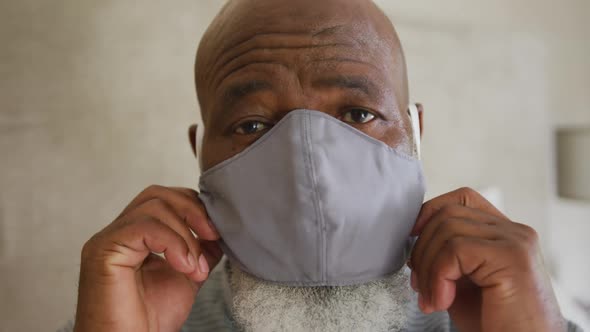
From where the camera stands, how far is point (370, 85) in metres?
0.79

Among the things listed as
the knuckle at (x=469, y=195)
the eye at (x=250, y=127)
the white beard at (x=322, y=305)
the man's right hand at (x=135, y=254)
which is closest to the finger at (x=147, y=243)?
the man's right hand at (x=135, y=254)

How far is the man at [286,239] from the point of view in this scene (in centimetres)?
67

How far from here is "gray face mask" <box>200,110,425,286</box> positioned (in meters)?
0.65

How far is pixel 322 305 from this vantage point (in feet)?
2.42

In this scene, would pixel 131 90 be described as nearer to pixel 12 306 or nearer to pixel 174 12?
pixel 174 12

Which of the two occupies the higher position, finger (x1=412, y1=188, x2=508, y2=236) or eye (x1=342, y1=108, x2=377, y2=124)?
eye (x1=342, y1=108, x2=377, y2=124)

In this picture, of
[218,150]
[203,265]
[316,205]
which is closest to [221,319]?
[203,265]

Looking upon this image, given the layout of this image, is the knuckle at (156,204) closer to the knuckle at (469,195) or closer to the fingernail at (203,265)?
the fingernail at (203,265)

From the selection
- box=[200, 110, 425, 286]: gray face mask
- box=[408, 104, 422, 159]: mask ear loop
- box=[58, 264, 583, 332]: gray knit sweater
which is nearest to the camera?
box=[200, 110, 425, 286]: gray face mask

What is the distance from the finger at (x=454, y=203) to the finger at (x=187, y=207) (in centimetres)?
35

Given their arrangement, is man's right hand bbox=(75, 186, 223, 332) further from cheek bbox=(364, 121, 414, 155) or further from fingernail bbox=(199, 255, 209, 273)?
cheek bbox=(364, 121, 414, 155)

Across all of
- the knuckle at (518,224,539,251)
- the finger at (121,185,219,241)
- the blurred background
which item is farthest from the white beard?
the blurred background

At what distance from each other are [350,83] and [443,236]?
0.30 meters

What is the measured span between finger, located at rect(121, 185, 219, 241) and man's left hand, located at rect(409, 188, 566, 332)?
0.36 meters
